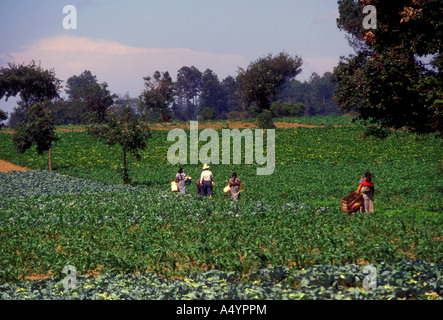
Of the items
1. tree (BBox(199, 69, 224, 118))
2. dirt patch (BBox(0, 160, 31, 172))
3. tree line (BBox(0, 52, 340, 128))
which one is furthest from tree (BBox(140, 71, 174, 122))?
tree (BBox(199, 69, 224, 118))

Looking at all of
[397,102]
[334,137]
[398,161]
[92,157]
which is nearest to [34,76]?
[92,157]

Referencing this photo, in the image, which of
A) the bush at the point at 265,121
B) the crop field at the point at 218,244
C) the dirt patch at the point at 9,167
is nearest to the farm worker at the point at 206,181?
the crop field at the point at 218,244

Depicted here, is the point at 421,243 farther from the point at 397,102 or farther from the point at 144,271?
the point at 397,102

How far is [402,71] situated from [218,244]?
38.2ft

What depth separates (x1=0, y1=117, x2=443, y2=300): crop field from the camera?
29.7 ft

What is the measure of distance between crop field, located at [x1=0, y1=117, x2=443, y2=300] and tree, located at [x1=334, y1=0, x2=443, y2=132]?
411 centimetres

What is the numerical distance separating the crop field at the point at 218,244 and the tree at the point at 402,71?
4.11 meters

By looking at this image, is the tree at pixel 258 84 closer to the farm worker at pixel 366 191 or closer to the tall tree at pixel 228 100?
the tall tree at pixel 228 100

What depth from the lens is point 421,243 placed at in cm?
1188

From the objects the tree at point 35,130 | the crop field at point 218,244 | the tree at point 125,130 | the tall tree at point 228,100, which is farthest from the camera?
the tall tree at point 228,100

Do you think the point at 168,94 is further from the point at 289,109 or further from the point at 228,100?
the point at 228,100

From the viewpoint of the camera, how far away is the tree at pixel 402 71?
18.4 meters

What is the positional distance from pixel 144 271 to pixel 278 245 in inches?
140

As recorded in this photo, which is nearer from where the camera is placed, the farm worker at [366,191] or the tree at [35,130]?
the farm worker at [366,191]
